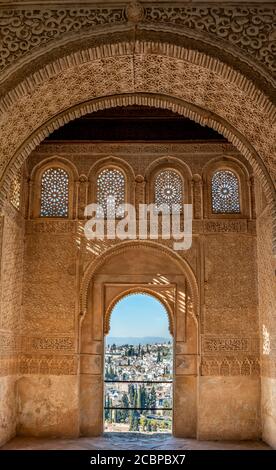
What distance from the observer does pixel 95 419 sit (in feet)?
37.6

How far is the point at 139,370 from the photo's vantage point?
1320cm

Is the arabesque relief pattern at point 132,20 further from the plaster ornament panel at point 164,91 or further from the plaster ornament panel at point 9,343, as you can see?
the plaster ornament panel at point 9,343

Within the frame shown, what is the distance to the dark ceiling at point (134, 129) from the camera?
39.8ft

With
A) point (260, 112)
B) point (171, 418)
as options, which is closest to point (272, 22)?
point (260, 112)

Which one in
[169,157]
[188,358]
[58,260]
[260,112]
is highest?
[169,157]

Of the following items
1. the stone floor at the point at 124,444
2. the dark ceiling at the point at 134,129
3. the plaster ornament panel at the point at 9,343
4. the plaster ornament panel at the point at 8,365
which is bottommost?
the stone floor at the point at 124,444

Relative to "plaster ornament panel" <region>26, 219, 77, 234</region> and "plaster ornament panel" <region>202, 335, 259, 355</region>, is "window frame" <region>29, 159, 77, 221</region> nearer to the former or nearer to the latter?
"plaster ornament panel" <region>26, 219, 77, 234</region>

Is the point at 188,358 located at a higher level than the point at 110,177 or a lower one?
lower

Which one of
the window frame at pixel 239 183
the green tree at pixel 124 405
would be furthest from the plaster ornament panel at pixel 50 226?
the green tree at pixel 124 405

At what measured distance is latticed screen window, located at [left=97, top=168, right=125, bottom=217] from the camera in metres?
12.1

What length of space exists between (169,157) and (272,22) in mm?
5659

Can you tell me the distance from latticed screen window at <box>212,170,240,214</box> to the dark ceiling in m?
0.82
